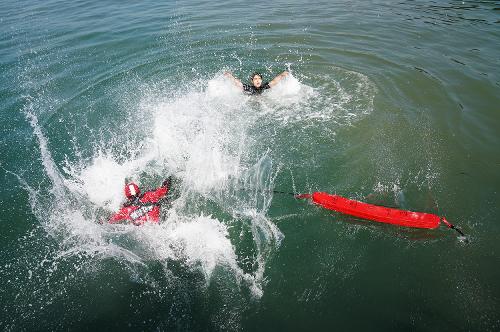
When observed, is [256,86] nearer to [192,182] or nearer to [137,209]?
[192,182]

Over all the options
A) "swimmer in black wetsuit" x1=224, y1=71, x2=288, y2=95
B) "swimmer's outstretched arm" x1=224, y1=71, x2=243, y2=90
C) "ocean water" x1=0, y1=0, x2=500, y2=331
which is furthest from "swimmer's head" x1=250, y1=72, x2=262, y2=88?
"swimmer's outstretched arm" x1=224, y1=71, x2=243, y2=90

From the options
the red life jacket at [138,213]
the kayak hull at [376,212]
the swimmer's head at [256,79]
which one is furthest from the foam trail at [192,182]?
the kayak hull at [376,212]

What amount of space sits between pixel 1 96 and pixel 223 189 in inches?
409

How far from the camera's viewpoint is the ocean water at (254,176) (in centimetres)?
595

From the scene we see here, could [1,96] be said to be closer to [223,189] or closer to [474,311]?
[223,189]

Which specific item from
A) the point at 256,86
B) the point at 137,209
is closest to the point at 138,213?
the point at 137,209

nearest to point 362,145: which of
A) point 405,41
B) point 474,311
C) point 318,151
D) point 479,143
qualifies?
point 318,151

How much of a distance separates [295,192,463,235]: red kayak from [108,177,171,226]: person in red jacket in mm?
3629

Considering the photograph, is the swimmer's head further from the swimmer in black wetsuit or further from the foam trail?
the foam trail

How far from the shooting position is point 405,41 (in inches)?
593

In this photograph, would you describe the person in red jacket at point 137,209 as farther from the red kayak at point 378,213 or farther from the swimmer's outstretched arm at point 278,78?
the swimmer's outstretched arm at point 278,78

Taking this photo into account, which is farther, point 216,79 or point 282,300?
point 216,79

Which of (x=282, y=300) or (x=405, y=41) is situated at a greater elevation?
(x=405, y=41)

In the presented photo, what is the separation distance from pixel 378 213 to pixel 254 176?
3160mm
